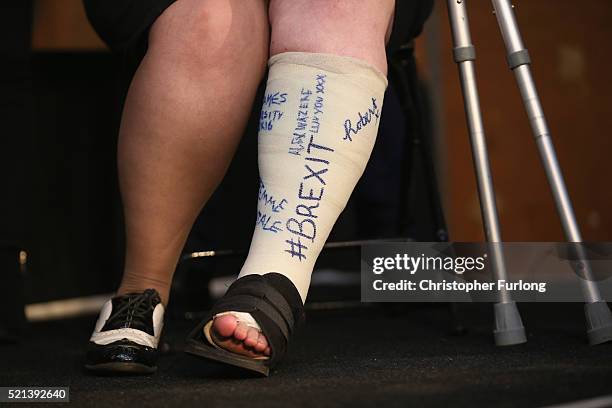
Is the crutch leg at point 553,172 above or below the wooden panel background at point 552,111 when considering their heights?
below

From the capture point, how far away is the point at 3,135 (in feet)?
4.78

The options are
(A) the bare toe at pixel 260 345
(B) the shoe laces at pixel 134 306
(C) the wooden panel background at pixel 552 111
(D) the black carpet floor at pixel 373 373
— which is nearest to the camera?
(D) the black carpet floor at pixel 373 373

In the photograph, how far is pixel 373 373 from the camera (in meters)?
0.85

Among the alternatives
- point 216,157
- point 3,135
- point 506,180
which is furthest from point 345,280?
point 216,157

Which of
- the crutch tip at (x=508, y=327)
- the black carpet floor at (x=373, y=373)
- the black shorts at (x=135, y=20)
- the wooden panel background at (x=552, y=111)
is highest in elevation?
the wooden panel background at (x=552, y=111)

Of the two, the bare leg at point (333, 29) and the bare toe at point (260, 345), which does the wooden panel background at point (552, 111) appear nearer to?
the bare leg at point (333, 29)

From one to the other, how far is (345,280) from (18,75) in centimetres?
110

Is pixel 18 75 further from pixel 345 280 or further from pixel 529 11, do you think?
pixel 529 11

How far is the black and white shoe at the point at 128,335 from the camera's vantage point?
0.91 meters

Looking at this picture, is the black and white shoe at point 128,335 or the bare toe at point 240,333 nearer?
the bare toe at point 240,333

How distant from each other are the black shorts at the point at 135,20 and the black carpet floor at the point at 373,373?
0.38 metres

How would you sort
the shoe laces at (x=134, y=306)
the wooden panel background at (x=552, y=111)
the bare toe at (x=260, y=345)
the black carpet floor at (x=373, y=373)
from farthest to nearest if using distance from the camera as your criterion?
the wooden panel background at (x=552, y=111) < the shoe laces at (x=134, y=306) < the bare toe at (x=260, y=345) < the black carpet floor at (x=373, y=373)
